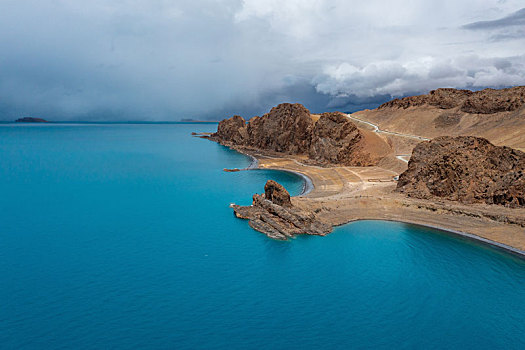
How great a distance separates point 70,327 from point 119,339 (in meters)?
4.07

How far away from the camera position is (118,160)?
332 ft

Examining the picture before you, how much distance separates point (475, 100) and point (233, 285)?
395 ft

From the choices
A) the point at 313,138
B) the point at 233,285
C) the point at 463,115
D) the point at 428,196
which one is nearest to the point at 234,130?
the point at 313,138

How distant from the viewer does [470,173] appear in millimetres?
45250

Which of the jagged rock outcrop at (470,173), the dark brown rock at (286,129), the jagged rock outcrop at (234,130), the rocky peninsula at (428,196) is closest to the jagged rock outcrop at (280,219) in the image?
the rocky peninsula at (428,196)

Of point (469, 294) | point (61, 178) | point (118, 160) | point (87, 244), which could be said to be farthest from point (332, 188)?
point (118, 160)

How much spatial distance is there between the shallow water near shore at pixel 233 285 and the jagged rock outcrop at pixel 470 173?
9631mm

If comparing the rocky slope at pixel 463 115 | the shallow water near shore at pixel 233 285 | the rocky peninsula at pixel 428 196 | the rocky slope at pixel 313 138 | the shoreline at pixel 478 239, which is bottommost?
the shallow water near shore at pixel 233 285

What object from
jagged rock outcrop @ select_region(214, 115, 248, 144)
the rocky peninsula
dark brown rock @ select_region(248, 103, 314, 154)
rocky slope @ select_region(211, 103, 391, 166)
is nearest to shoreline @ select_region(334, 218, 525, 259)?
the rocky peninsula

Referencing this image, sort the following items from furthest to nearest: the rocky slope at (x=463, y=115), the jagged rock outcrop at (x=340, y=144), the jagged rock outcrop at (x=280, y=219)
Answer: the rocky slope at (x=463, y=115) < the jagged rock outcrop at (x=340, y=144) < the jagged rock outcrop at (x=280, y=219)

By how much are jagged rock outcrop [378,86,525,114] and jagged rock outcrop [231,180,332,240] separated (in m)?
96.8

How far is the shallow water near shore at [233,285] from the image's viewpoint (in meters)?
22.3

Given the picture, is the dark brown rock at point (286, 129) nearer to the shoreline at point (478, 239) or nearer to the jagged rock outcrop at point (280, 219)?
the jagged rock outcrop at point (280, 219)

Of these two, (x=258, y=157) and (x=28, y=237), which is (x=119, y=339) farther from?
(x=258, y=157)
